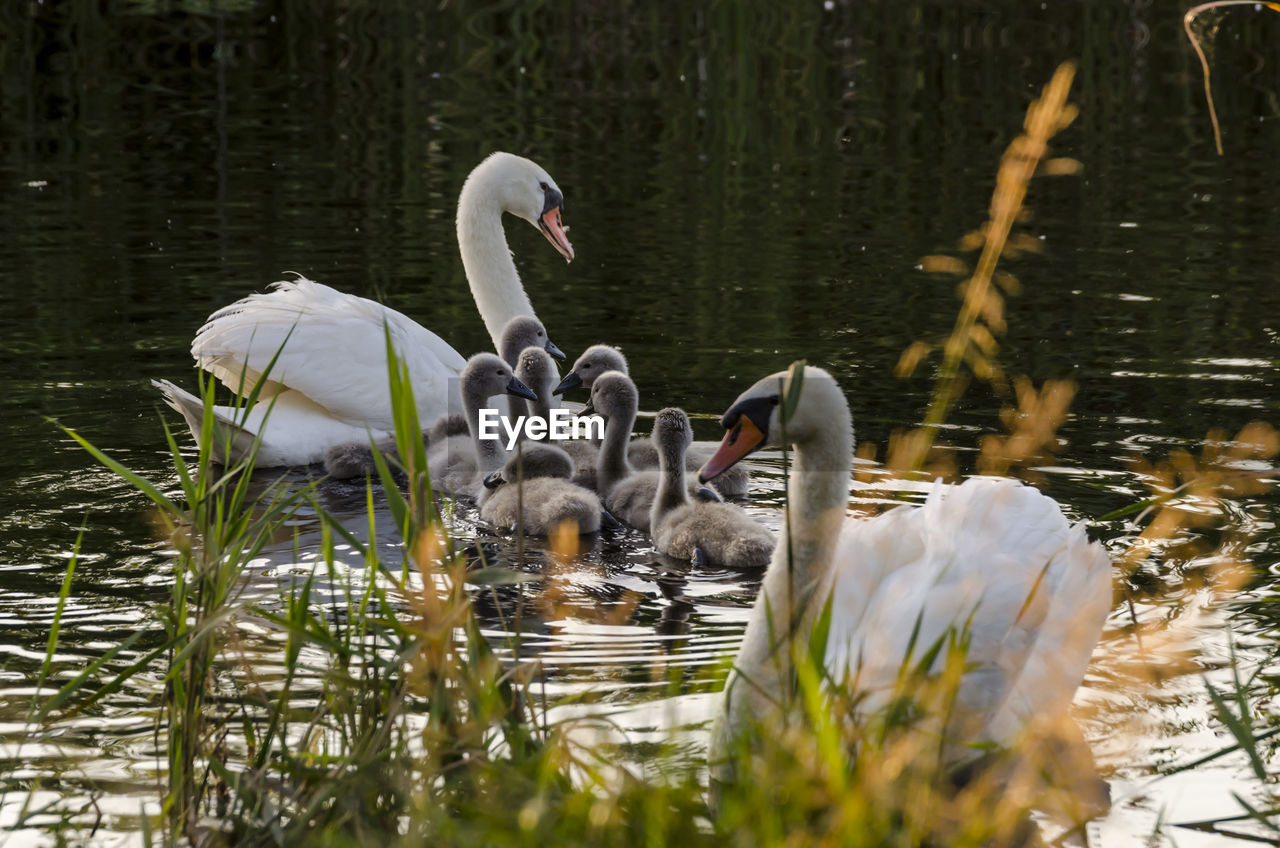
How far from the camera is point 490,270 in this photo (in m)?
9.02

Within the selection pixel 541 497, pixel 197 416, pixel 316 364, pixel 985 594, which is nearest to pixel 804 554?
pixel 985 594

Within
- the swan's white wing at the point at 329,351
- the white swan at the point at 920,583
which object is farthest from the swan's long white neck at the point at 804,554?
the swan's white wing at the point at 329,351

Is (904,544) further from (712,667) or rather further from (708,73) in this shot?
(708,73)

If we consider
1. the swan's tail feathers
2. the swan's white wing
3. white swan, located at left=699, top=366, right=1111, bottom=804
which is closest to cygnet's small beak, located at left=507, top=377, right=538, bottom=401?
A: the swan's white wing

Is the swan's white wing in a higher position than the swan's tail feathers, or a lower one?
higher

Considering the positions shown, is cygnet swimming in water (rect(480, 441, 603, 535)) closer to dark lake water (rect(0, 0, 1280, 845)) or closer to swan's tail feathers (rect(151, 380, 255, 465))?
dark lake water (rect(0, 0, 1280, 845))

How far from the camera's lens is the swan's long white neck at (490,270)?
29.5ft

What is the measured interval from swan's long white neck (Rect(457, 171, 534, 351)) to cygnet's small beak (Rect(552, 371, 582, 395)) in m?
1.08

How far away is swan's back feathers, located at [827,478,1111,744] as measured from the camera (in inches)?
167

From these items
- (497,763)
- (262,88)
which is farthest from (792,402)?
(262,88)

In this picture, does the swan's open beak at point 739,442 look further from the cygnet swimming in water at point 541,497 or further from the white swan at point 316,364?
the white swan at point 316,364

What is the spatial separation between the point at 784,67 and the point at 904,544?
59.8 ft

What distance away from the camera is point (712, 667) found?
16.9 feet

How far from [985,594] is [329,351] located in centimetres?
428
